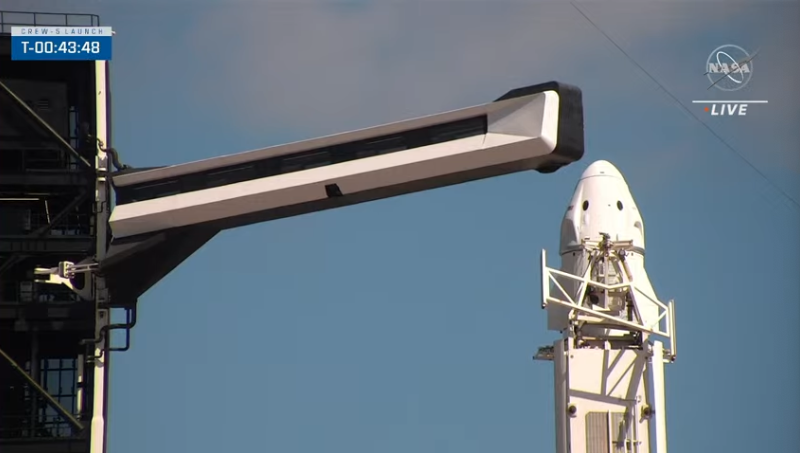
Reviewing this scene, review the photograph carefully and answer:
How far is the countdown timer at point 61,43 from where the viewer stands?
36.3m

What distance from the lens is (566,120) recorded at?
30.8 m

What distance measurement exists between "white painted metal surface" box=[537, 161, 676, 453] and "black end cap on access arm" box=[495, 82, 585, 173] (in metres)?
6.33

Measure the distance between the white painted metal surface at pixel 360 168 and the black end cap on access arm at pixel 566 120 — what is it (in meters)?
0.13

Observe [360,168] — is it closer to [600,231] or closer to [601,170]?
[600,231]

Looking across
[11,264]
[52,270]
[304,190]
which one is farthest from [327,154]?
[11,264]

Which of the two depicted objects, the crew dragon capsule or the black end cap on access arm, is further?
the crew dragon capsule

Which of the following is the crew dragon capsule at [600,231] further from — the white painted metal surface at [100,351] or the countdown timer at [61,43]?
the countdown timer at [61,43]

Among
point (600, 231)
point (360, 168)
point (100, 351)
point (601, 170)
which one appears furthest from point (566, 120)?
point (100, 351)

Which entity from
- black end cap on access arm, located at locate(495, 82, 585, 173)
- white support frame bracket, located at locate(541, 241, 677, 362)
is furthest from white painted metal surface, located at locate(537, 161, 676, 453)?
black end cap on access arm, located at locate(495, 82, 585, 173)

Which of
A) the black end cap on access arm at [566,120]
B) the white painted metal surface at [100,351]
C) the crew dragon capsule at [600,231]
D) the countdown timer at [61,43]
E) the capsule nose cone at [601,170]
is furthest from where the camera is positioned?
the capsule nose cone at [601,170]

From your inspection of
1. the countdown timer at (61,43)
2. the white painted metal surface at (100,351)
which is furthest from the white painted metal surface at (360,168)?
the countdown timer at (61,43)

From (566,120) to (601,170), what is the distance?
915cm

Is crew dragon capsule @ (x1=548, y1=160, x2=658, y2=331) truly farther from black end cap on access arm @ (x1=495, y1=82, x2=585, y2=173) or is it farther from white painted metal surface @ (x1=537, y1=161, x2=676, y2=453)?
black end cap on access arm @ (x1=495, y1=82, x2=585, y2=173)

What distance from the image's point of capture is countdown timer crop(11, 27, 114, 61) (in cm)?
3634
